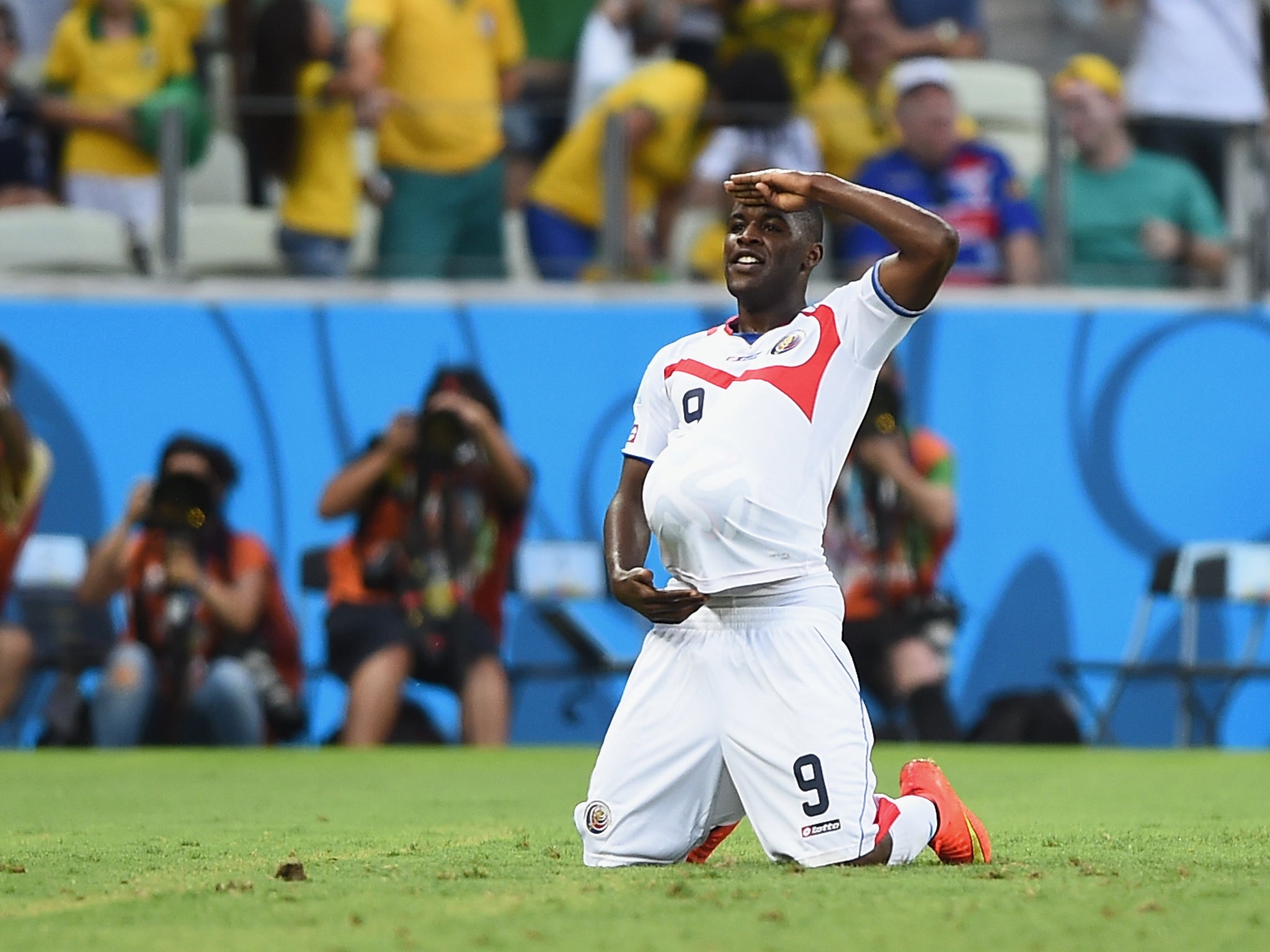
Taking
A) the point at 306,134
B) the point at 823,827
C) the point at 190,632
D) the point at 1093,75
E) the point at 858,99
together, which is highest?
the point at 1093,75

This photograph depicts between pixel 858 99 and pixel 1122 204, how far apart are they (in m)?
1.63

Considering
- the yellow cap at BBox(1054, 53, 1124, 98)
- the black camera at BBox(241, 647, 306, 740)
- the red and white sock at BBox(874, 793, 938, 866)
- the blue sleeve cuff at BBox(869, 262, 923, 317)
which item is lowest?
the black camera at BBox(241, 647, 306, 740)

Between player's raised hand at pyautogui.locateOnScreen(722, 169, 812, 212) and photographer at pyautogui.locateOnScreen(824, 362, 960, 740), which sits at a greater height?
player's raised hand at pyautogui.locateOnScreen(722, 169, 812, 212)

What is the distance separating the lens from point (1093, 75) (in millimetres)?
12312

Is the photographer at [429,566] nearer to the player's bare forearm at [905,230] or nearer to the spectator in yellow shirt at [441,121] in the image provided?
the spectator in yellow shirt at [441,121]

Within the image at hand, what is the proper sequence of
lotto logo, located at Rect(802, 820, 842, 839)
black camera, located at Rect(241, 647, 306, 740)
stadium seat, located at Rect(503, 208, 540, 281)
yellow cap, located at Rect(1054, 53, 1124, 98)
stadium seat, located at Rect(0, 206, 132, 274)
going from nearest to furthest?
lotto logo, located at Rect(802, 820, 842, 839) < black camera, located at Rect(241, 647, 306, 740) < stadium seat, located at Rect(0, 206, 132, 274) < stadium seat, located at Rect(503, 208, 540, 281) < yellow cap, located at Rect(1054, 53, 1124, 98)

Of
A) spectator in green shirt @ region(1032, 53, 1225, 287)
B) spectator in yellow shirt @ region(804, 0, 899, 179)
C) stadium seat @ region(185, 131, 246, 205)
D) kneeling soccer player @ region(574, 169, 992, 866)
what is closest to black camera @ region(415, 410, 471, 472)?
stadium seat @ region(185, 131, 246, 205)

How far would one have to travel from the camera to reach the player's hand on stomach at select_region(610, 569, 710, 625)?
518cm

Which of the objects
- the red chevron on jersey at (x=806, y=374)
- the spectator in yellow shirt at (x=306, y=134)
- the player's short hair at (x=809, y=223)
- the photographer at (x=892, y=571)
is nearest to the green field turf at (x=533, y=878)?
the red chevron on jersey at (x=806, y=374)

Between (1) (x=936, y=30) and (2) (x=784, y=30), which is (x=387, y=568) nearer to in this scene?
(2) (x=784, y=30)

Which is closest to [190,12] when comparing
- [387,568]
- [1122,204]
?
[387,568]

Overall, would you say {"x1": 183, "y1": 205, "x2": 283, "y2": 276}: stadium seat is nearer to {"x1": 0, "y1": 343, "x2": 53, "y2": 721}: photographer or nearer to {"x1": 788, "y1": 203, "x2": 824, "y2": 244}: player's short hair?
{"x1": 0, "y1": 343, "x2": 53, "y2": 721}: photographer

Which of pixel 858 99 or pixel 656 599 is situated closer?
pixel 656 599

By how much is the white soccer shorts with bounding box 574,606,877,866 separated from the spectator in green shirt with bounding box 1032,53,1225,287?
7310 millimetres
